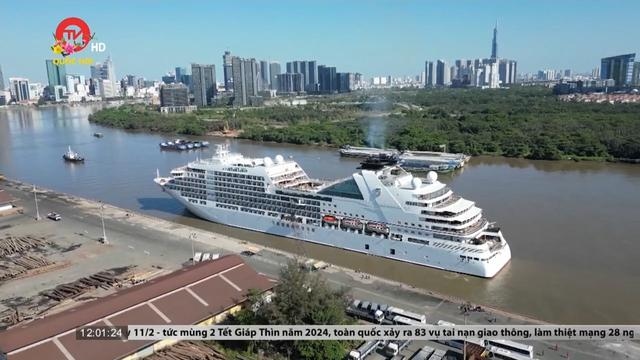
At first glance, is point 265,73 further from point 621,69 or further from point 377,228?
point 377,228

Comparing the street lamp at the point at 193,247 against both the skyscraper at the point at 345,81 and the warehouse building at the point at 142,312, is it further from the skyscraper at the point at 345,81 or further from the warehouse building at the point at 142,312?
the skyscraper at the point at 345,81

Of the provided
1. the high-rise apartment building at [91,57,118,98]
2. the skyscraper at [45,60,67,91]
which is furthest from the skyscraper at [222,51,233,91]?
the skyscraper at [45,60,67,91]

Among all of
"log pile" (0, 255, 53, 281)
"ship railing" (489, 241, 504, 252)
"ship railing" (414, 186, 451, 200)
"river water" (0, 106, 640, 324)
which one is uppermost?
"ship railing" (414, 186, 451, 200)

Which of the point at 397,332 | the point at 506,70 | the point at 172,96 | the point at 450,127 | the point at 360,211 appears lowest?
the point at 360,211

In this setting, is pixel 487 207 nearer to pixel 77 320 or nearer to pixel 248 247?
pixel 248 247

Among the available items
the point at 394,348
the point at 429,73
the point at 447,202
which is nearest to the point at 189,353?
the point at 394,348

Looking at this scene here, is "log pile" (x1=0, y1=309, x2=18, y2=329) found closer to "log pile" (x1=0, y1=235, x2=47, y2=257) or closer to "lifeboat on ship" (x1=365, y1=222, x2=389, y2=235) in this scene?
"log pile" (x1=0, y1=235, x2=47, y2=257)
